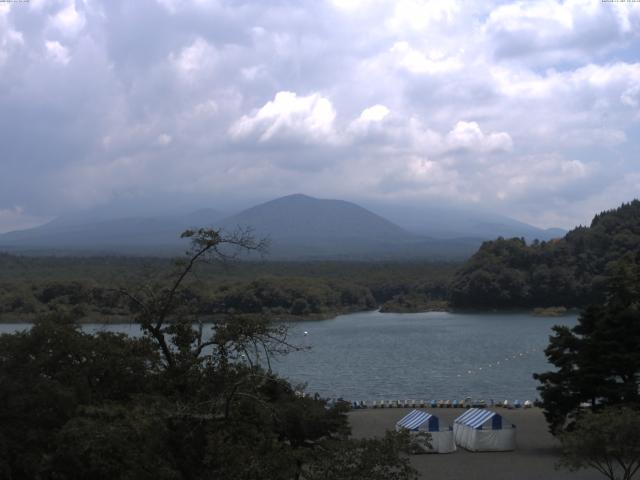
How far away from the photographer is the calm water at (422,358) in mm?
25766

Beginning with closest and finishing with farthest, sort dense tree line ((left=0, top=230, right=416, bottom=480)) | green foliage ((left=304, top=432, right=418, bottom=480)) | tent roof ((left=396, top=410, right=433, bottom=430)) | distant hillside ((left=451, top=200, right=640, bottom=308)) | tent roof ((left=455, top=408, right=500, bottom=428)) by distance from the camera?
green foliage ((left=304, top=432, right=418, bottom=480)) → dense tree line ((left=0, top=230, right=416, bottom=480)) → tent roof ((left=396, top=410, right=433, bottom=430)) → tent roof ((left=455, top=408, right=500, bottom=428)) → distant hillside ((left=451, top=200, right=640, bottom=308))

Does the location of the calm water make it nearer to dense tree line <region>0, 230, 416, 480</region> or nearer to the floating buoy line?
the floating buoy line

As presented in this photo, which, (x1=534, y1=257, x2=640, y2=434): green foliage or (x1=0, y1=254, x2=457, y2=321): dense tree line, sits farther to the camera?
(x1=0, y1=254, x2=457, y2=321): dense tree line

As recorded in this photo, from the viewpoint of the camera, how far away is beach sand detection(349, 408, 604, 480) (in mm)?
13789

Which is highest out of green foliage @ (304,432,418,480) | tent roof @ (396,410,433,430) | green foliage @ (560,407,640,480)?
green foliage @ (304,432,418,480)

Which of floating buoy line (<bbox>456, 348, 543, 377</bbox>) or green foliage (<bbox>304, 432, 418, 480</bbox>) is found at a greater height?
green foliage (<bbox>304, 432, 418, 480</bbox>)

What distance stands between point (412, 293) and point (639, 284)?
47.4 metres

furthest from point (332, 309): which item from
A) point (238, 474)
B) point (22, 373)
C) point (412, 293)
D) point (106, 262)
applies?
point (238, 474)

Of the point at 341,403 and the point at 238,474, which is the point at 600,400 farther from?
the point at 238,474

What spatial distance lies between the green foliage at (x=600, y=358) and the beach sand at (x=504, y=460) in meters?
Answer: 0.70

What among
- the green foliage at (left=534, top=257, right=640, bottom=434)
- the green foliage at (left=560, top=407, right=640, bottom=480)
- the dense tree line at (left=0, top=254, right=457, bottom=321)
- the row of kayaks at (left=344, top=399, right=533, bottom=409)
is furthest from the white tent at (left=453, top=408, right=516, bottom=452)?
the dense tree line at (left=0, top=254, right=457, bottom=321)

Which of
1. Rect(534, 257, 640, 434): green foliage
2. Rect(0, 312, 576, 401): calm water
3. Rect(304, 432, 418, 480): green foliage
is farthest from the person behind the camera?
Rect(0, 312, 576, 401): calm water

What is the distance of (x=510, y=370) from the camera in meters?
29.8

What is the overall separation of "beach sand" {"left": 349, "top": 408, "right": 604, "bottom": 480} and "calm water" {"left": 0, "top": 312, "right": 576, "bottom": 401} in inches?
125
